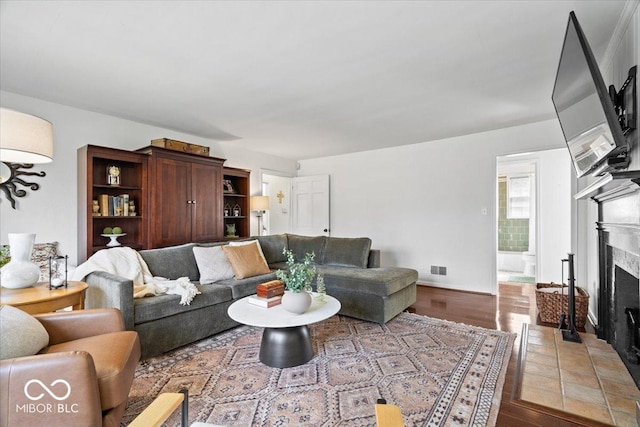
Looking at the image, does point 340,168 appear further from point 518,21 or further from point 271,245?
point 518,21

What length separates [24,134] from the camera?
1505 millimetres

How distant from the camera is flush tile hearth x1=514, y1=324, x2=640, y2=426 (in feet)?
5.12

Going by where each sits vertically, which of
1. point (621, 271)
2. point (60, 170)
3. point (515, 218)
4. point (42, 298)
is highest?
point (60, 170)

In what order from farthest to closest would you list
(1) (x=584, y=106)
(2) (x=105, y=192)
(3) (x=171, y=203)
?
(3) (x=171, y=203), (2) (x=105, y=192), (1) (x=584, y=106)

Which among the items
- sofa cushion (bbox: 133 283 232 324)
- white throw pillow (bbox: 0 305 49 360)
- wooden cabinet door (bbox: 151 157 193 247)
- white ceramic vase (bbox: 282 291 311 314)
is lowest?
sofa cushion (bbox: 133 283 232 324)

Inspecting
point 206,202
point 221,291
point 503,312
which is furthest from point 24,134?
point 503,312

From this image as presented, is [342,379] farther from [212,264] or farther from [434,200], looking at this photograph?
[434,200]

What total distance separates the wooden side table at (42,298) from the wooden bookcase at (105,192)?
4.22ft

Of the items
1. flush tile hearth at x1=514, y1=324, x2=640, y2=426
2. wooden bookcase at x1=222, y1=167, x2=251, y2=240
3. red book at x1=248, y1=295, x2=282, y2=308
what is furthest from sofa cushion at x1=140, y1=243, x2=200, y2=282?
flush tile hearth at x1=514, y1=324, x2=640, y2=426

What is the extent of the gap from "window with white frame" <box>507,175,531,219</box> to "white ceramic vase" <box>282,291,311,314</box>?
18.9 feet

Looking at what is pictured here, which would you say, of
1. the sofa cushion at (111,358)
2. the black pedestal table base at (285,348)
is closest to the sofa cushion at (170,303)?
the sofa cushion at (111,358)

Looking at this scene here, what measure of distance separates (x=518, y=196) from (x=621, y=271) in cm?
465

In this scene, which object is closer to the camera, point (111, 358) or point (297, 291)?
point (111, 358)

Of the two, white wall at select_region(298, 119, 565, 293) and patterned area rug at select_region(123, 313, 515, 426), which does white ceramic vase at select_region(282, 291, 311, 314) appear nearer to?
patterned area rug at select_region(123, 313, 515, 426)
